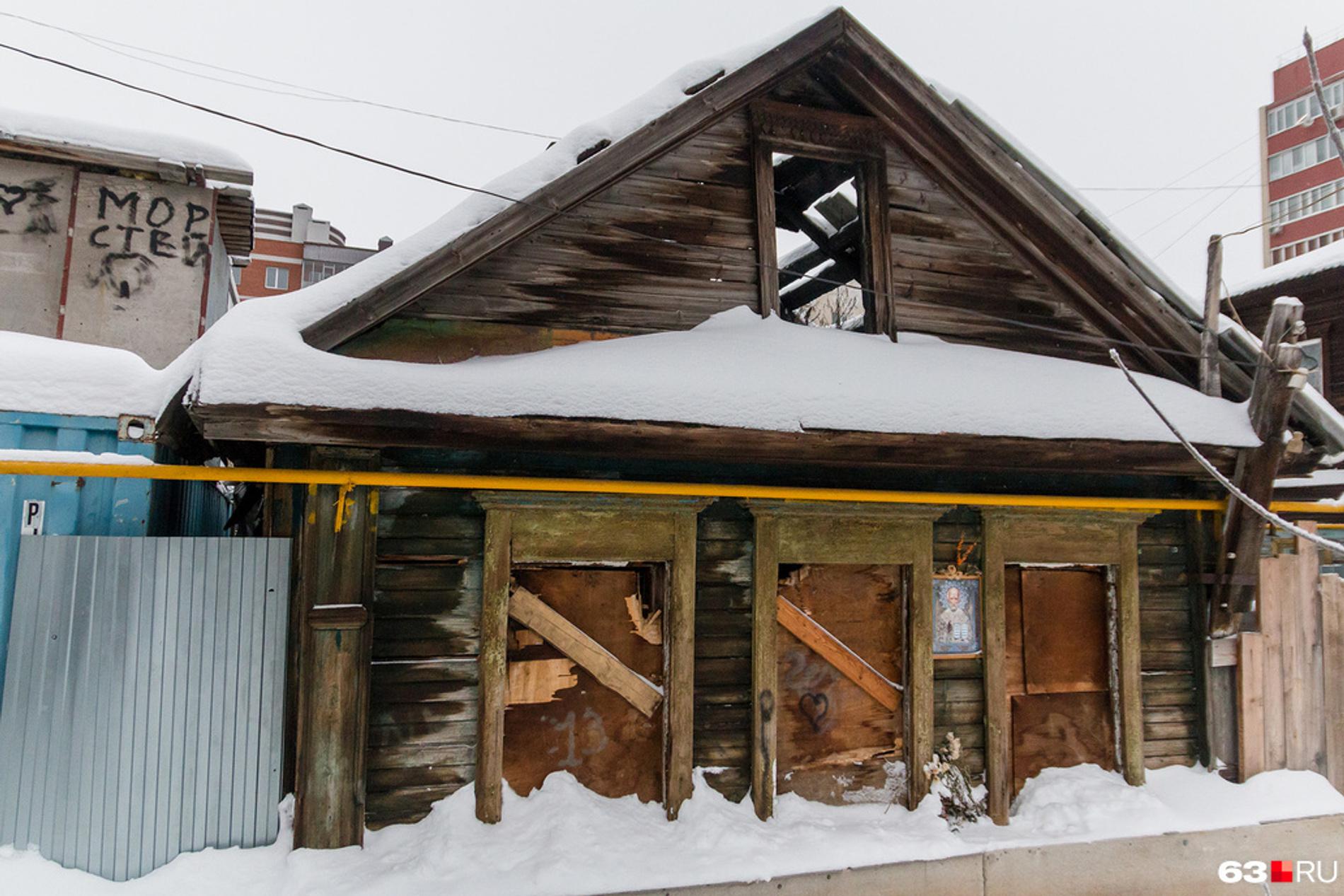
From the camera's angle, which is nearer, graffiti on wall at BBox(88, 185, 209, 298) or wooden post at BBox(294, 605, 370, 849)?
wooden post at BBox(294, 605, 370, 849)

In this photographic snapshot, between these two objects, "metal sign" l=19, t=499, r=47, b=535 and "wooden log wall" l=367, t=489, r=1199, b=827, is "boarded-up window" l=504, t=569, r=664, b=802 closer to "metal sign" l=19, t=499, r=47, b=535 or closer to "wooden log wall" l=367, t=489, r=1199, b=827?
"wooden log wall" l=367, t=489, r=1199, b=827

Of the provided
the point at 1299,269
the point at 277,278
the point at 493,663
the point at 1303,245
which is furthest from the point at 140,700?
the point at 1303,245

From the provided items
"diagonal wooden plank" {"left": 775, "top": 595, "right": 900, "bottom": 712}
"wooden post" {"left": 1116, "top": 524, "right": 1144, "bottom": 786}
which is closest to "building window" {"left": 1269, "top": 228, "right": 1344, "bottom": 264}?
"wooden post" {"left": 1116, "top": 524, "right": 1144, "bottom": 786}

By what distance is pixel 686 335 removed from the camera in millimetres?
5586

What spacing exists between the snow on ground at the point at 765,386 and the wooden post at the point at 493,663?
3.02 feet

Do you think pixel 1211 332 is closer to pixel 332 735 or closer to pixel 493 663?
pixel 493 663

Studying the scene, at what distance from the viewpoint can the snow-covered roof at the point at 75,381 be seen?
4.98 m

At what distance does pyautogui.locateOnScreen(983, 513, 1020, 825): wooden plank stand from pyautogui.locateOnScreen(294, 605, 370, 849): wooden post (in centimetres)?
429

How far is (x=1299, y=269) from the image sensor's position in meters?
13.8

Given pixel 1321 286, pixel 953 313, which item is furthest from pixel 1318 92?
pixel 1321 286

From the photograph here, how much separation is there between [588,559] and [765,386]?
62.3 inches

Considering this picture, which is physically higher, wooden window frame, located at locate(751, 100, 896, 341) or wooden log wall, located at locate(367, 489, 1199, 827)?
wooden window frame, located at locate(751, 100, 896, 341)

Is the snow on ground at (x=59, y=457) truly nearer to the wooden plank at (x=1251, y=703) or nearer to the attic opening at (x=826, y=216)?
the attic opening at (x=826, y=216)

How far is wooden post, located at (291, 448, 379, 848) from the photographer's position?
4.55 metres
